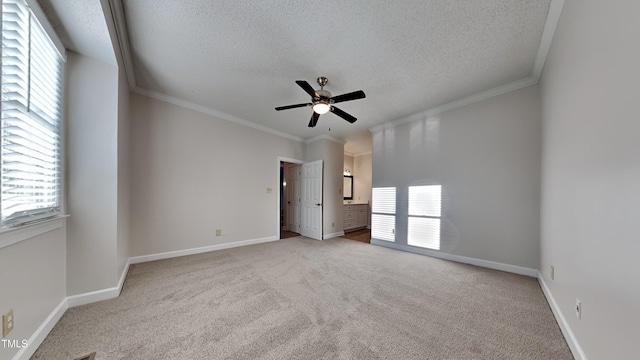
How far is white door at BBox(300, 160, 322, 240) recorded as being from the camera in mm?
5086

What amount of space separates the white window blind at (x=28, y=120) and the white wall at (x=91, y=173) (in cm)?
14

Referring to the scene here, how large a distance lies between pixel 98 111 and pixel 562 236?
452 centimetres

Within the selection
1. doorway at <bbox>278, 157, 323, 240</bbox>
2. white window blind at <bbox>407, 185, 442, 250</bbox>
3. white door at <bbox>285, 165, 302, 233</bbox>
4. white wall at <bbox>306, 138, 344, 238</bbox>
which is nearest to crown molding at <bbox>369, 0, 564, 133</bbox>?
white wall at <bbox>306, 138, 344, 238</bbox>

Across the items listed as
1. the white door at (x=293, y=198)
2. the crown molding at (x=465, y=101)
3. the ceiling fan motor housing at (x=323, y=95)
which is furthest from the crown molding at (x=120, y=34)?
the crown molding at (x=465, y=101)

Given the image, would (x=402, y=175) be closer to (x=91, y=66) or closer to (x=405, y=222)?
(x=405, y=222)

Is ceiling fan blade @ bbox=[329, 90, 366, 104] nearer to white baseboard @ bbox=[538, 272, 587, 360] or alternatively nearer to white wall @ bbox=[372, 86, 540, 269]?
white wall @ bbox=[372, 86, 540, 269]

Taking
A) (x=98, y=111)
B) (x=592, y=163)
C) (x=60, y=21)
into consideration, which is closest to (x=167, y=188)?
(x=98, y=111)

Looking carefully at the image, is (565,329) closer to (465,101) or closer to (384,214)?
(384,214)

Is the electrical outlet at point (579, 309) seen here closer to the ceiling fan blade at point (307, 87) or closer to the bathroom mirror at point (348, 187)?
the ceiling fan blade at point (307, 87)

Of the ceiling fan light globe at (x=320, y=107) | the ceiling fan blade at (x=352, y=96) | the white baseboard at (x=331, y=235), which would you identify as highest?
the ceiling fan blade at (x=352, y=96)

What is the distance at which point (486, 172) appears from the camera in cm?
319

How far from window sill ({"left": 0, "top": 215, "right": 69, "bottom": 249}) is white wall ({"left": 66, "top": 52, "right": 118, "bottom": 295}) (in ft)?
0.73

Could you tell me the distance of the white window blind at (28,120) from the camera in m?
1.28

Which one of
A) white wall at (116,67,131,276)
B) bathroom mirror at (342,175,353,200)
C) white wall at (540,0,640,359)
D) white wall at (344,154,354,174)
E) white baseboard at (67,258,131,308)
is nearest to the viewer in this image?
white wall at (540,0,640,359)
